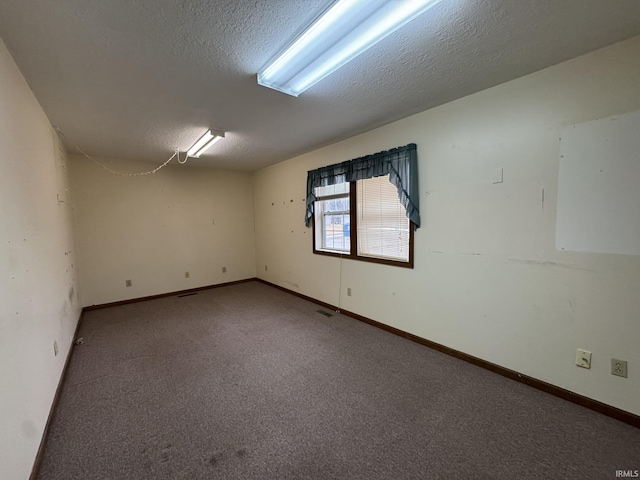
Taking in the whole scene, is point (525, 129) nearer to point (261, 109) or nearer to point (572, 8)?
point (572, 8)

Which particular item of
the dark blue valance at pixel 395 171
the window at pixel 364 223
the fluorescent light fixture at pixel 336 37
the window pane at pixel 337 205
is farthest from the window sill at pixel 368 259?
the fluorescent light fixture at pixel 336 37

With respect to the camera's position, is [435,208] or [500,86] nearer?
[500,86]

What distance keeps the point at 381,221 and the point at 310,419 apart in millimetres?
2177

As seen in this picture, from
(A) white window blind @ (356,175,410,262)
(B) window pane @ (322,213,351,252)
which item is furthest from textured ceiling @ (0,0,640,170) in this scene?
(B) window pane @ (322,213,351,252)

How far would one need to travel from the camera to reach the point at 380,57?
1.73m

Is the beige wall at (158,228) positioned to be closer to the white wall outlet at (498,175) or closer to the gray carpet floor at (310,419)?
the gray carpet floor at (310,419)

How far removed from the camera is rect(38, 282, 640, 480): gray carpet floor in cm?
143

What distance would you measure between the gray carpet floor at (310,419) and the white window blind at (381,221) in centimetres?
106

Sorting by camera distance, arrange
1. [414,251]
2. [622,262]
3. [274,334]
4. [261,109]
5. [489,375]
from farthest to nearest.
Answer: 1. [274,334]
2. [414,251]
3. [261,109]
4. [489,375]
5. [622,262]

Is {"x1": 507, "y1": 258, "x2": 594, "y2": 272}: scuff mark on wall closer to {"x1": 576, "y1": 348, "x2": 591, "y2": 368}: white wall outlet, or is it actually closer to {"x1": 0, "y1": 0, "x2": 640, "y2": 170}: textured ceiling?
{"x1": 576, "y1": 348, "x2": 591, "y2": 368}: white wall outlet

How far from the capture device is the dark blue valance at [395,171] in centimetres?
273

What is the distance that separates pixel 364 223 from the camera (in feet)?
11.2

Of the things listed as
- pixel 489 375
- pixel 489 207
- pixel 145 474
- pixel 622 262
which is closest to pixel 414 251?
pixel 489 207

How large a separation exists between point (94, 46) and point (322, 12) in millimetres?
1363
